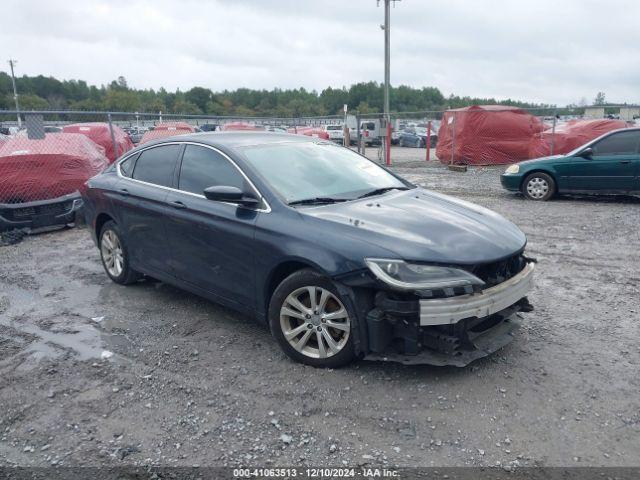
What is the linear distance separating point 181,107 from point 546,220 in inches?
2709

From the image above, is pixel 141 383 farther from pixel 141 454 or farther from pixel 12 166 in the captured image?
pixel 12 166

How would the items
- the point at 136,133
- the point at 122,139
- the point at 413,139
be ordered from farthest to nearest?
the point at 413,139, the point at 136,133, the point at 122,139

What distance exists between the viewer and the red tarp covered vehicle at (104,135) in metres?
14.3

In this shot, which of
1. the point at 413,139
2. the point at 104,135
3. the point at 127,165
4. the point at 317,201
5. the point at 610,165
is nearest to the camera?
the point at 317,201

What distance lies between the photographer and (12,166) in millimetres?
8430

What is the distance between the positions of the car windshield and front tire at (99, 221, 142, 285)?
6.58 ft

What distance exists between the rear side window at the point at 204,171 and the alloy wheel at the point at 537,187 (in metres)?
8.28

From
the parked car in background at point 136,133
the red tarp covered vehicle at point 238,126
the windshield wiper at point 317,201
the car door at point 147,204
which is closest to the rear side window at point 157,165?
the car door at point 147,204

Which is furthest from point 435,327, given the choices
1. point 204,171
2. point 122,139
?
point 122,139

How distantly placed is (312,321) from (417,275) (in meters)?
0.85

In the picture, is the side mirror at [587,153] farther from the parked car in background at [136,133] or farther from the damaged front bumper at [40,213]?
the parked car in background at [136,133]

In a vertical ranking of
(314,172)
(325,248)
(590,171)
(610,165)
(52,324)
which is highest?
(314,172)

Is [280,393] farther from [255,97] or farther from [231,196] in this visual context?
[255,97]

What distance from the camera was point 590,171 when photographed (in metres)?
10.5
